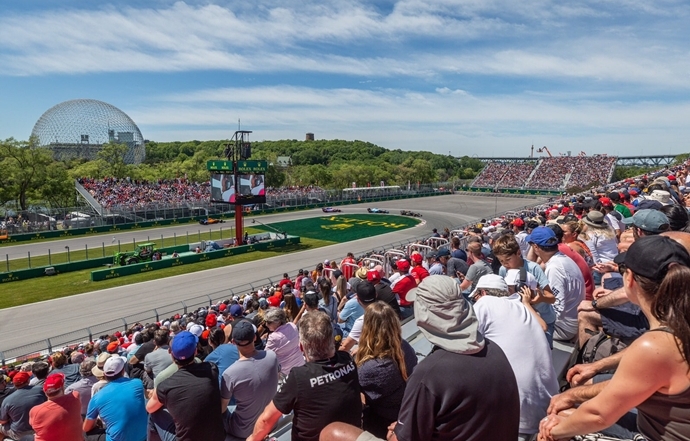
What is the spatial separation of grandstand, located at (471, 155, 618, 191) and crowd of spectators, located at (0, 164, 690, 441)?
8959cm

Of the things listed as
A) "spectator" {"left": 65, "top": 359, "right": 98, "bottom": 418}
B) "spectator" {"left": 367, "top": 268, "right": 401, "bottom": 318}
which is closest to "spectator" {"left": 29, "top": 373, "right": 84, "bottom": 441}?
"spectator" {"left": 65, "top": 359, "right": 98, "bottom": 418}

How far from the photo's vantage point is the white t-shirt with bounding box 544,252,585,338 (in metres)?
4.73

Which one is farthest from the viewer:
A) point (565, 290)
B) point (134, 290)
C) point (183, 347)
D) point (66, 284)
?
point (66, 284)

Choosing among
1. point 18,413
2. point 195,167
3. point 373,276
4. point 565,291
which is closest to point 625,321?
point 565,291

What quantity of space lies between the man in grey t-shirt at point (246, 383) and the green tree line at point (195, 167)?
5146 centimetres

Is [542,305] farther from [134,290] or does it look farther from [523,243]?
[134,290]

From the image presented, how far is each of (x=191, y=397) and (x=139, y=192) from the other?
5237 cm

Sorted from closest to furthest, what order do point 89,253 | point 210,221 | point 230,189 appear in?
point 89,253 < point 230,189 < point 210,221

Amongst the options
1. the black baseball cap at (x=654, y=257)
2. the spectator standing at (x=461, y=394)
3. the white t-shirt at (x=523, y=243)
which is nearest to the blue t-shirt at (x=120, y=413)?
the spectator standing at (x=461, y=394)

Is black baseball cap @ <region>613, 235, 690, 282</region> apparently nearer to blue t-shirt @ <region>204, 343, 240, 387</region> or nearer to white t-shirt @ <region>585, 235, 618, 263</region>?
blue t-shirt @ <region>204, 343, 240, 387</region>

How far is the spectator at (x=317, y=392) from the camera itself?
3141 millimetres

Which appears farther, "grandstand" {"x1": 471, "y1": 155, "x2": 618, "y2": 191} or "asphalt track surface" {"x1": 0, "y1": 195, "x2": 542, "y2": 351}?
"grandstand" {"x1": 471, "y1": 155, "x2": 618, "y2": 191}

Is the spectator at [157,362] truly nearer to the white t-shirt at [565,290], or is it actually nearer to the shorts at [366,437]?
the shorts at [366,437]

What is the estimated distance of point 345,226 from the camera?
48.9 metres
